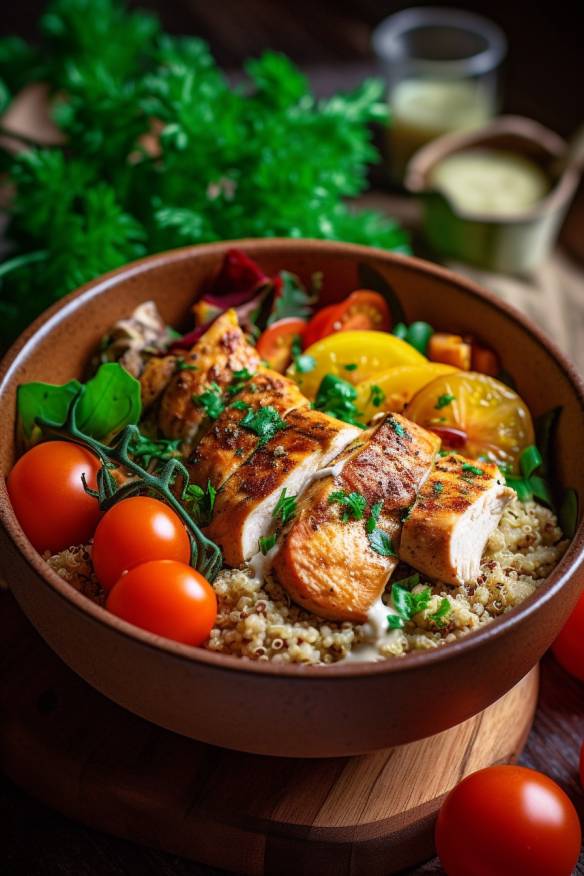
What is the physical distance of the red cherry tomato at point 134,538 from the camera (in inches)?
90.4

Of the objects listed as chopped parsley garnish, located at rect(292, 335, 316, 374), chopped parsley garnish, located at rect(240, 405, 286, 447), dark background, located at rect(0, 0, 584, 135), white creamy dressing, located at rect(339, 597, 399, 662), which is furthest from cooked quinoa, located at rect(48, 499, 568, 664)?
dark background, located at rect(0, 0, 584, 135)

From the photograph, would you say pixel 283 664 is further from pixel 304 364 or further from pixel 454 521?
pixel 304 364

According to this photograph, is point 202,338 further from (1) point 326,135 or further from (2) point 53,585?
(1) point 326,135

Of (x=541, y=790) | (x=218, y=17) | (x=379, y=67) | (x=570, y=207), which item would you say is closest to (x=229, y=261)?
(x=541, y=790)

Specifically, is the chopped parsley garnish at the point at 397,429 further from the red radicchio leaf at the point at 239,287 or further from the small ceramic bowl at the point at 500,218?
the small ceramic bowl at the point at 500,218

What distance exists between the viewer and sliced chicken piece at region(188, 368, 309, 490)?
2.56m

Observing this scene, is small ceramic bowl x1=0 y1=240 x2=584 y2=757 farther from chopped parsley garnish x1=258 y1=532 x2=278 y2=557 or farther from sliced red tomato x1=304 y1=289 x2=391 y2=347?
sliced red tomato x1=304 y1=289 x2=391 y2=347

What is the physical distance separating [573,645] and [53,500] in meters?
1.42

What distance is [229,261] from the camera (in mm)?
3191

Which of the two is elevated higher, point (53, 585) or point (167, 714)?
point (53, 585)

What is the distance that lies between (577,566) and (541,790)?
1.69ft

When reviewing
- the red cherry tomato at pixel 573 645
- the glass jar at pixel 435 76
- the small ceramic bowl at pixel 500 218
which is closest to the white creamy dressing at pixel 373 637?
the red cherry tomato at pixel 573 645

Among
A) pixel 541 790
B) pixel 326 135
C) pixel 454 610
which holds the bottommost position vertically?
pixel 541 790

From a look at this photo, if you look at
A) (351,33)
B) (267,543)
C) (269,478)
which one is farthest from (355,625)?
(351,33)
